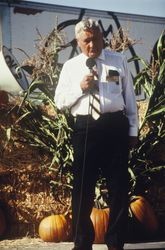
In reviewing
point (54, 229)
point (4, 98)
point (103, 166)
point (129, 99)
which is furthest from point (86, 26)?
point (54, 229)

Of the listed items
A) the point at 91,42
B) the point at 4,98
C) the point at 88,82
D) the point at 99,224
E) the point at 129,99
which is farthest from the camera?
the point at 4,98

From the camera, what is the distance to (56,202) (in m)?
5.28

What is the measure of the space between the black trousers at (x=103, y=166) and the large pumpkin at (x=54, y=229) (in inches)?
59.1

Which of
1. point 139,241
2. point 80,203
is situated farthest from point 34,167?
point 80,203

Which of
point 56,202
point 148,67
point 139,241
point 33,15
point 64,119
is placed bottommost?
point 139,241

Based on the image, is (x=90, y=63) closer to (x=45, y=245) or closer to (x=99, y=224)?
(x=99, y=224)

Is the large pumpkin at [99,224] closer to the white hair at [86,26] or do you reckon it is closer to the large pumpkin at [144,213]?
the large pumpkin at [144,213]

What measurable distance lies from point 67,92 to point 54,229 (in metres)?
1.92

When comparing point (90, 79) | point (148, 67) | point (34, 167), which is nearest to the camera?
point (90, 79)

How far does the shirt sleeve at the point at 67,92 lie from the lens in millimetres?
3557

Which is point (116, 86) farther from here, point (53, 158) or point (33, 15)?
point (33, 15)

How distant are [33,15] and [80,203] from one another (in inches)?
174

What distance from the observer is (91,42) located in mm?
3537

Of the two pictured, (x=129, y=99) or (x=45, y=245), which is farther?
(x=45, y=245)
